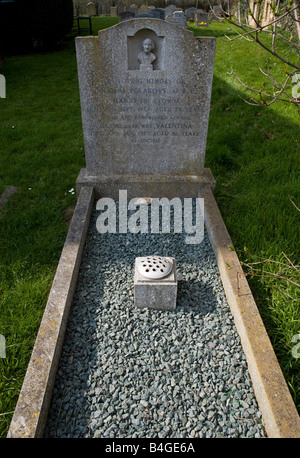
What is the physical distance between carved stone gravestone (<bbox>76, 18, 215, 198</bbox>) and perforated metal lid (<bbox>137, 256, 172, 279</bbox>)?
1.47m

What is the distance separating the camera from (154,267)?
2.83 meters

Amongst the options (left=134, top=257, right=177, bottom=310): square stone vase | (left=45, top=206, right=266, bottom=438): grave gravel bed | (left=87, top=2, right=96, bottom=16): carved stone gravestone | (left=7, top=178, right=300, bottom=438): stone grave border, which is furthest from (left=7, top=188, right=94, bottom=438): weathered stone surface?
(left=87, top=2, right=96, bottom=16): carved stone gravestone

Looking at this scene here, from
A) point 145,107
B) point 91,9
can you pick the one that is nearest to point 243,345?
point 145,107

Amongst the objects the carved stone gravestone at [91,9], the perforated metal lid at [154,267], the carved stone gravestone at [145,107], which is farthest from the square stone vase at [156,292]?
the carved stone gravestone at [91,9]

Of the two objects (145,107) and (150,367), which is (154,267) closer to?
(150,367)

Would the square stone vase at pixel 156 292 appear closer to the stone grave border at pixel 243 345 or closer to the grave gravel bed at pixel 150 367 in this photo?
the grave gravel bed at pixel 150 367

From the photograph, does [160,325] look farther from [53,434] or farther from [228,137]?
[228,137]

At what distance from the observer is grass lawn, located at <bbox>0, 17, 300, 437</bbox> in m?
2.67

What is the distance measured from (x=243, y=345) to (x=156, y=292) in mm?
740

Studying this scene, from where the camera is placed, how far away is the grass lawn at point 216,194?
8.75 feet

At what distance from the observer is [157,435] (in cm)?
204

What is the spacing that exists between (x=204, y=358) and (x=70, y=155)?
3935 mm

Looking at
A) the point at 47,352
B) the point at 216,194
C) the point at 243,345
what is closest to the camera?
the point at 47,352

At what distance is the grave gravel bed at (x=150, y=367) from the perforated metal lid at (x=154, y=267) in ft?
0.96
